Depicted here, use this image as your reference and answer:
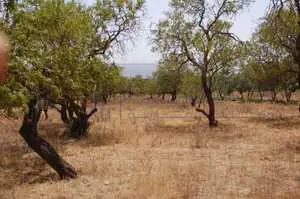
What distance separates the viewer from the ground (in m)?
10.5

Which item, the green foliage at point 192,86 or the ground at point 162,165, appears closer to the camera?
the ground at point 162,165

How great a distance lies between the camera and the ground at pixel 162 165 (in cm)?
1054

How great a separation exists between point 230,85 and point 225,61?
57.1 m

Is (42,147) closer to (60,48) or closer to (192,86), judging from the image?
(60,48)

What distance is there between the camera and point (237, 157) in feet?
49.9

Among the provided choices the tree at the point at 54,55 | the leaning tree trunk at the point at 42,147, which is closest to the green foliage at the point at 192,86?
the tree at the point at 54,55

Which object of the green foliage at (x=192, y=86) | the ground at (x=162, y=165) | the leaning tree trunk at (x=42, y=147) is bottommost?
the ground at (x=162, y=165)

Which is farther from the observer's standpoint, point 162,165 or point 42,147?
point 162,165

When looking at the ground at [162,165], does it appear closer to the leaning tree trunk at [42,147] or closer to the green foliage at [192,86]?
the leaning tree trunk at [42,147]

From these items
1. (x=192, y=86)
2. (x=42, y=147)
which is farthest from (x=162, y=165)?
(x=192, y=86)

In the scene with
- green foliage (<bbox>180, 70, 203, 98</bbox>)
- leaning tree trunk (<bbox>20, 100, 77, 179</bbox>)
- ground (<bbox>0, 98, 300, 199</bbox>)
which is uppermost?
green foliage (<bbox>180, 70, 203, 98</bbox>)

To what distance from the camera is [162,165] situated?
44.5 ft

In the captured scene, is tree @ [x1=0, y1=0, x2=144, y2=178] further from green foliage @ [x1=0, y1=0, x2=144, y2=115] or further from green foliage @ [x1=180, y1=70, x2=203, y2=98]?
green foliage @ [x1=180, y1=70, x2=203, y2=98]

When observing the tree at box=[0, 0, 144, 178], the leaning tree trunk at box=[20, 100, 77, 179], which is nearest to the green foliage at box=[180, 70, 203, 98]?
the tree at box=[0, 0, 144, 178]
